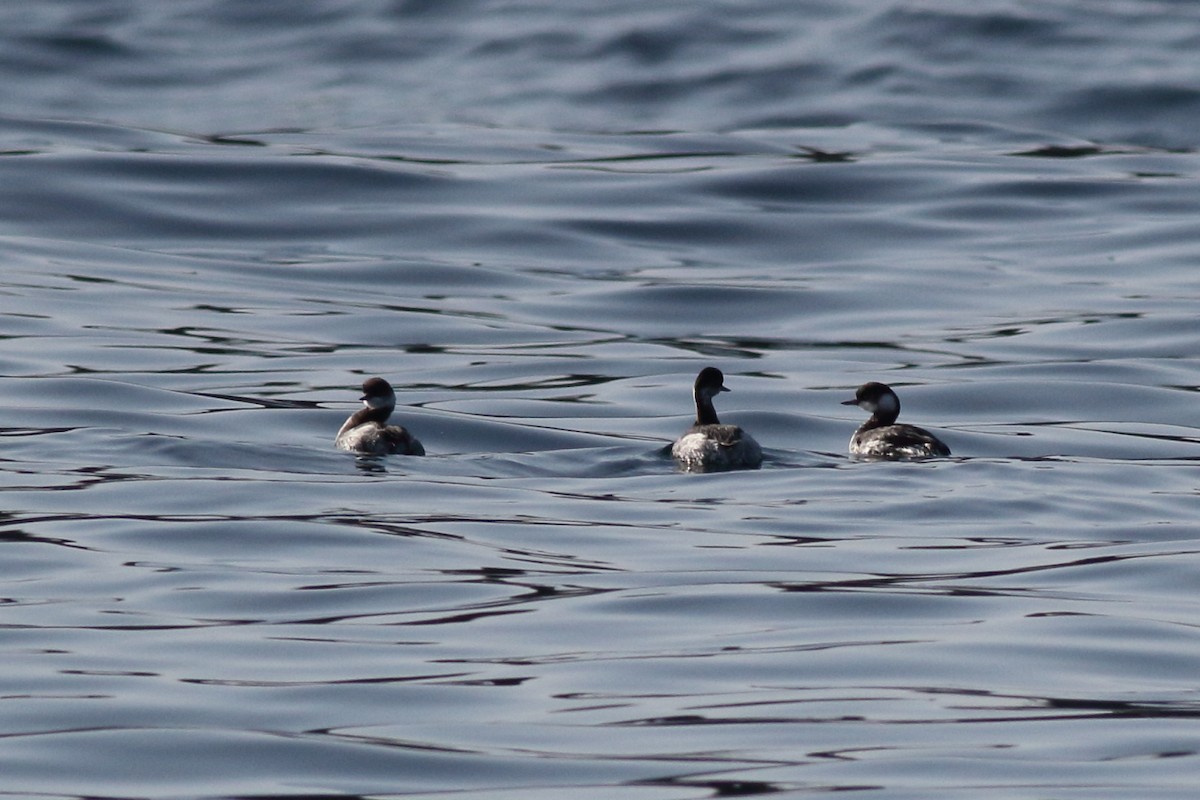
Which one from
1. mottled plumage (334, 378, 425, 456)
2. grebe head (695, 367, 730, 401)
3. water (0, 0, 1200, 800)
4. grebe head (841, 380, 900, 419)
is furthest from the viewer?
grebe head (841, 380, 900, 419)

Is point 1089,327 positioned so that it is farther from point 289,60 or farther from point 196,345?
point 289,60

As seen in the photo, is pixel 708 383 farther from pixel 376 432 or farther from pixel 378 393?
pixel 376 432

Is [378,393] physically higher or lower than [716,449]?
higher

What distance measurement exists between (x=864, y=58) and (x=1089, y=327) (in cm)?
2135

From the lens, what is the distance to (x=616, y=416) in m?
17.9

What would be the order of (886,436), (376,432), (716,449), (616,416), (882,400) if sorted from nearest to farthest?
(716,449)
(376,432)
(886,436)
(882,400)
(616,416)

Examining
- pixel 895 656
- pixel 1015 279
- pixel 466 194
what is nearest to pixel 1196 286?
pixel 1015 279

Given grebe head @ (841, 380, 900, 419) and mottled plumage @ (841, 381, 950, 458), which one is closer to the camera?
mottled plumage @ (841, 381, 950, 458)

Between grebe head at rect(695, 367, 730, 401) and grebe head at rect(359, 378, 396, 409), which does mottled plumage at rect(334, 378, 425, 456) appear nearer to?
grebe head at rect(359, 378, 396, 409)

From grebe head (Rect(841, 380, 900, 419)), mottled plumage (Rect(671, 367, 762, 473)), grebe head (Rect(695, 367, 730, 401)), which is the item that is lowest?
mottled plumage (Rect(671, 367, 762, 473))

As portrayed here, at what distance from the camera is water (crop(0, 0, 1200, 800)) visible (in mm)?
7922

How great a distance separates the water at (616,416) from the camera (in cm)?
792

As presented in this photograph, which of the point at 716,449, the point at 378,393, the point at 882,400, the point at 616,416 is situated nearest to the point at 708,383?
the point at 716,449

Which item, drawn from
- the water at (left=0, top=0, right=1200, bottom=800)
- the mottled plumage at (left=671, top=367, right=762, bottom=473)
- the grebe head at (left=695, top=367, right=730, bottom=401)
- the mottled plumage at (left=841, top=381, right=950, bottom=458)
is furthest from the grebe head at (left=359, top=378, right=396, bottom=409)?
the mottled plumage at (left=841, top=381, right=950, bottom=458)
